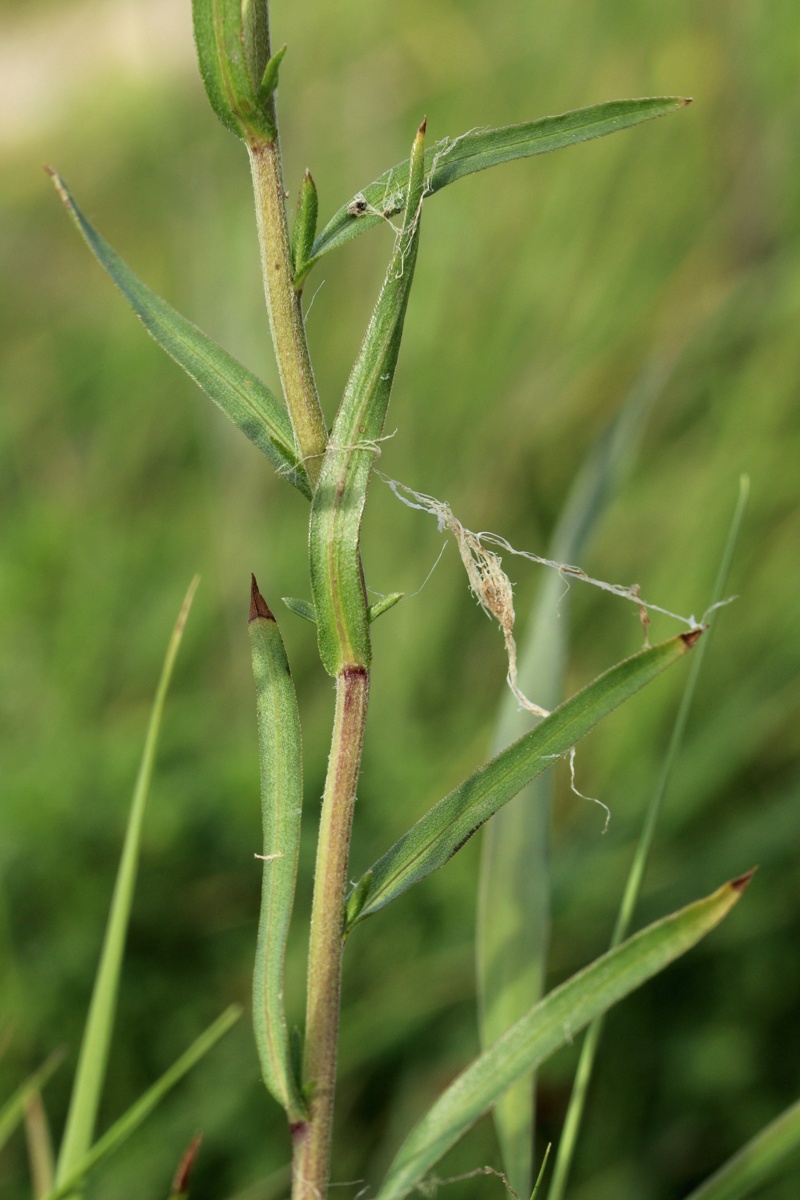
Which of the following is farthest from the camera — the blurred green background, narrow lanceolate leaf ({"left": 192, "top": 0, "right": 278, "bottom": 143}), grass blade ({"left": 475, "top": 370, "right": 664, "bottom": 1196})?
the blurred green background

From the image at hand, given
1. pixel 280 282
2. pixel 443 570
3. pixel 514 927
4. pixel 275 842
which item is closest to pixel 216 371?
pixel 280 282

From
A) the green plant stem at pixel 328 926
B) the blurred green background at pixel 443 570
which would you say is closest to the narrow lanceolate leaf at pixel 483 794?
the green plant stem at pixel 328 926

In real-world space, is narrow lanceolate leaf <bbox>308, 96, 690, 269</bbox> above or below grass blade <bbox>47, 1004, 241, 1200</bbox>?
above

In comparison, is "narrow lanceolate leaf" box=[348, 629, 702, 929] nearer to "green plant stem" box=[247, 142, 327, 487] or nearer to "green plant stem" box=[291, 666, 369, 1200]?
"green plant stem" box=[291, 666, 369, 1200]

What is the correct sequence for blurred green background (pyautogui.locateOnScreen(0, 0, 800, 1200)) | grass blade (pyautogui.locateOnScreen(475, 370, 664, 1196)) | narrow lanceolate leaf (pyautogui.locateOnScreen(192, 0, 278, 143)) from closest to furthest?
narrow lanceolate leaf (pyautogui.locateOnScreen(192, 0, 278, 143)), grass blade (pyautogui.locateOnScreen(475, 370, 664, 1196)), blurred green background (pyautogui.locateOnScreen(0, 0, 800, 1200))

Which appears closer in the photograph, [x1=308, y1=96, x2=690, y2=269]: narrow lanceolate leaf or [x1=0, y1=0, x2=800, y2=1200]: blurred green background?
[x1=308, y1=96, x2=690, y2=269]: narrow lanceolate leaf

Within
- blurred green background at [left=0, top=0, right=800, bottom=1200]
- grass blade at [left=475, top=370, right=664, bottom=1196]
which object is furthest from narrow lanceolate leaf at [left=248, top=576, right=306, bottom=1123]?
blurred green background at [left=0, top=0, right=800, bottom=1200]

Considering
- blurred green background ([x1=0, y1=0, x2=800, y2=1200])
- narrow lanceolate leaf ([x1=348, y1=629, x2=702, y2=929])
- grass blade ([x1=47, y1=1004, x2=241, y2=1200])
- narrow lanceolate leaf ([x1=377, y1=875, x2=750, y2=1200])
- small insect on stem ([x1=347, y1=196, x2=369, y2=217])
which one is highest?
blurred green background ([x1=0, y1=0, x2=800, y2=1200])
